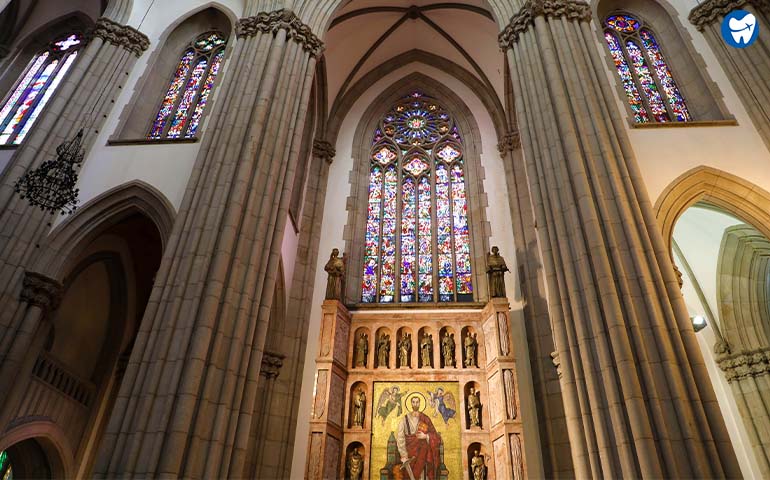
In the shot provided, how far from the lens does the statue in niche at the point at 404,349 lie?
10789 millimetres

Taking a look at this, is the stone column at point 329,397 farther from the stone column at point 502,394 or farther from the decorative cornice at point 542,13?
the decorative cornice at point 542,13

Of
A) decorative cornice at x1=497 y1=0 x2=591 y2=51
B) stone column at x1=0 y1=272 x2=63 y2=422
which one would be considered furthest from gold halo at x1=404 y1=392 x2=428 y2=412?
decorative cornice at x1=497 y1=0 x2=591 y2=51

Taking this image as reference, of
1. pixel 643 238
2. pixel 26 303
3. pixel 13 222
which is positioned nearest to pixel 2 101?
pixel 13 222

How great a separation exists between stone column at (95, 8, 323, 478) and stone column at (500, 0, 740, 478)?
157 inches

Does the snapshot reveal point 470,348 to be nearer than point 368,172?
Yes

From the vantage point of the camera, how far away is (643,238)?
6.98 m

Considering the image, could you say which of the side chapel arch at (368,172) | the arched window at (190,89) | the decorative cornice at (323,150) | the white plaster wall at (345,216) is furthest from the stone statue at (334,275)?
the arched window at (190,89)

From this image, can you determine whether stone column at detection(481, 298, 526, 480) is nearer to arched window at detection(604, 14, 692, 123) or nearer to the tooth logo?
arched window at detection(604, 14, 692, 123)

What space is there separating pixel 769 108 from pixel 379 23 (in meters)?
9.54

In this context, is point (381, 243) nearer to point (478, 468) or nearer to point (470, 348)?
point (470, 348)

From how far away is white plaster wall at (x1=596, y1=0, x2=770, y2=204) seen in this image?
8406 millimetres

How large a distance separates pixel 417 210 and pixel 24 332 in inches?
343

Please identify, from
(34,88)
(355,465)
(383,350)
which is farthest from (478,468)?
(34,88)

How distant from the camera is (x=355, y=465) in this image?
31.5 ft
